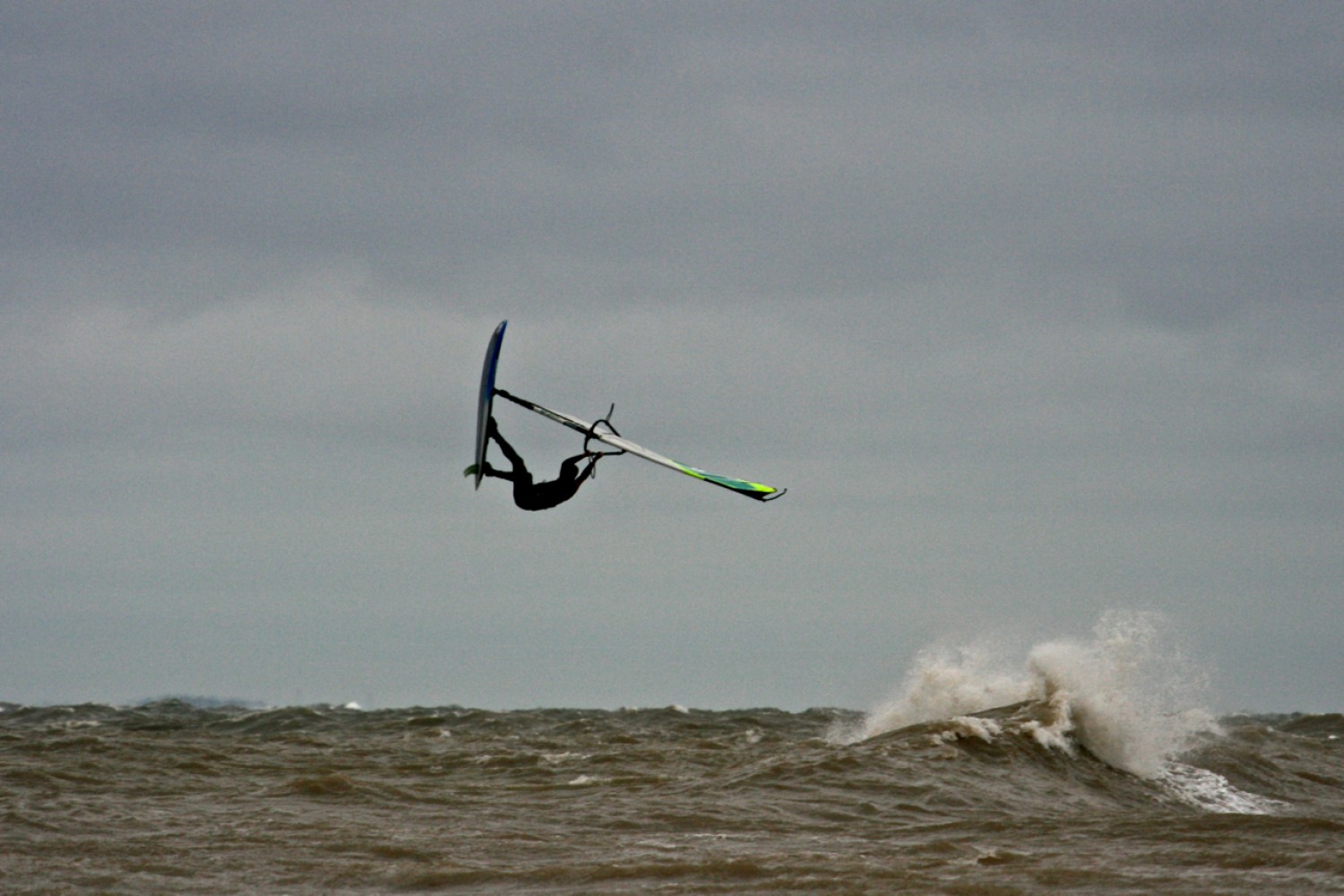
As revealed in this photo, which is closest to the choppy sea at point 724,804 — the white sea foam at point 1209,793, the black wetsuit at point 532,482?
the white sea foam at point 1209,793

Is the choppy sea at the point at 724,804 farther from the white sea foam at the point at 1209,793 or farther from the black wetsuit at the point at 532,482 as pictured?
the black wetsuit at the point at 532,482

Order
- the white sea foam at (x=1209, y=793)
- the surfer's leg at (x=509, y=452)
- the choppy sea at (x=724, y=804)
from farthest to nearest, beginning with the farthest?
the white sea foam at (x=1209, y=793)
the surfer's leg at (x=509, y=452)
the choppy sea at (x=724, y=804)

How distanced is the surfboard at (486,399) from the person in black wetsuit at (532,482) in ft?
0.16

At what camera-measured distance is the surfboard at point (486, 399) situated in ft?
35.4

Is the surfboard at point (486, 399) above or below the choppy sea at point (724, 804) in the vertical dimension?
above

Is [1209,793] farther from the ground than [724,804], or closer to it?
farther from the ground

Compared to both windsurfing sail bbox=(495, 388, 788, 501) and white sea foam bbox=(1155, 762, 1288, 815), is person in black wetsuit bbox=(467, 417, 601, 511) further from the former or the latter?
white sea foam bbox=(1155, 762, 1288, 815)

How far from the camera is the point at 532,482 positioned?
1087cm

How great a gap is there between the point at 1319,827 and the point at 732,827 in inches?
171

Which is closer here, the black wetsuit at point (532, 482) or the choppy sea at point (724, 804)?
the choppy sea at point (724, 804)

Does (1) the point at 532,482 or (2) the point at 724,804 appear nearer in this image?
(1) the point at 532,482

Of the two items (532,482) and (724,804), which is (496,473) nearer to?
Result: (532,482)

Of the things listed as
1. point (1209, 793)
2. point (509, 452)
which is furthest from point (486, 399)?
point (1209, 793)

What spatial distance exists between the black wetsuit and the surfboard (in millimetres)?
69
